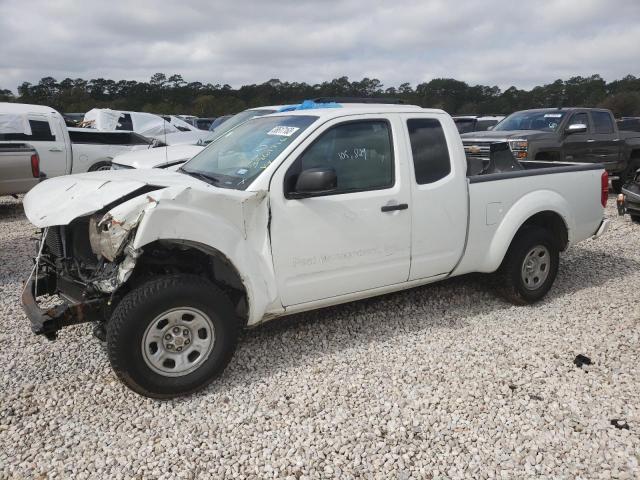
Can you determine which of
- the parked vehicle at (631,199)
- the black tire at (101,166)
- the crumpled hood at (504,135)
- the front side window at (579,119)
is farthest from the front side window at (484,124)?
the black tire at (101,166)

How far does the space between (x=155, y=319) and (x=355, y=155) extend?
1838mm

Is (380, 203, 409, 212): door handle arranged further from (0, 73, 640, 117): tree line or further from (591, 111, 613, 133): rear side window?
(0, 73, 640, 117): tree line

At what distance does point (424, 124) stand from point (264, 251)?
5.84ft

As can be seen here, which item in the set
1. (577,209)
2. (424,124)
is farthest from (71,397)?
(577,209)

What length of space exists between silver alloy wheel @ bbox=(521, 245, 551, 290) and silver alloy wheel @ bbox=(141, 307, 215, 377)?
10.0 feet

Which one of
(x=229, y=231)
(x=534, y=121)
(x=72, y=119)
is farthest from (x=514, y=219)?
(x=72, y=119)

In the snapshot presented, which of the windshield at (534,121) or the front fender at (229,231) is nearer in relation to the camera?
the front fender at (229,231)

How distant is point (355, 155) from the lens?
3889mm

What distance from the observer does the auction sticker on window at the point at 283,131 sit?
3.77 m

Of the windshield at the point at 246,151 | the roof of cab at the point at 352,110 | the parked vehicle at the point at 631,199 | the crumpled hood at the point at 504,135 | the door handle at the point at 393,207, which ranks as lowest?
the parked vehicle at the point at 631,199

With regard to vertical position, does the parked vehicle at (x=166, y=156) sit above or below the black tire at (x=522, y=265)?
above

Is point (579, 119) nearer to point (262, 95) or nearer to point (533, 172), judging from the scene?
point (533, 172)

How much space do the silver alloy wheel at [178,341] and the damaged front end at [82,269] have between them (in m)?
0.34

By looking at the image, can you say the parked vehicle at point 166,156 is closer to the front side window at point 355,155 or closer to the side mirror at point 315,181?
the front side window at point 355,155
